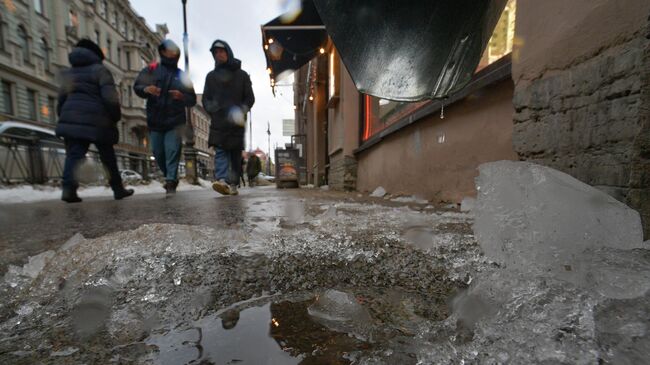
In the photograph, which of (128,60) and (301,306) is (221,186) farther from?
(128,60)

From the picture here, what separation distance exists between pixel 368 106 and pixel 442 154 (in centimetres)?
295

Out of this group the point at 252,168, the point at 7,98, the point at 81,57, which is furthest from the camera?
the point at 7,98

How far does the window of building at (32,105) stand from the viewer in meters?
20.8

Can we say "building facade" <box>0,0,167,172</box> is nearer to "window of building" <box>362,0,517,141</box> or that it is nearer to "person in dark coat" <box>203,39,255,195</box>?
"person in dark coat" <box>203,39,255,195</box>

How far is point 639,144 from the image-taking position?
1160mm

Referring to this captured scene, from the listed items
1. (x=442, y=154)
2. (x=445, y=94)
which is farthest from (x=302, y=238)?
(x=442, y=154)

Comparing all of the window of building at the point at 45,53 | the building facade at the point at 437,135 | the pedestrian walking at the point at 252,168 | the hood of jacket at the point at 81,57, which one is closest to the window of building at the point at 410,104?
the building facade at the point at 437,135

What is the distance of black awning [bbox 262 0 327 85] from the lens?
618 cm

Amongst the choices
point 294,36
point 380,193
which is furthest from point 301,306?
point 294,36

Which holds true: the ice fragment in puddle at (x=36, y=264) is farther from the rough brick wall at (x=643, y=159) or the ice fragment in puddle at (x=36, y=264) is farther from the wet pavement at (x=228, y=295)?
the rough brick wall at (x=643, y=159)

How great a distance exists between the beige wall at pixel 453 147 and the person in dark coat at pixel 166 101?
3.08m

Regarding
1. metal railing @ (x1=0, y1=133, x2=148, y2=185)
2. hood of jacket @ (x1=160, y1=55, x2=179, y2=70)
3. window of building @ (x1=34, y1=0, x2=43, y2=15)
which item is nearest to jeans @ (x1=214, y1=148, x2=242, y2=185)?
hood of jacket @ (x1=160, y1=55, x2=179, y2=70)

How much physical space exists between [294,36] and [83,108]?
4.60m

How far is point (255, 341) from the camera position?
0.64 metres
